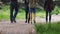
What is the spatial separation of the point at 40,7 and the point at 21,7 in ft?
5.54

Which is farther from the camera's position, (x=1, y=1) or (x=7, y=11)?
(x=1, y=1)

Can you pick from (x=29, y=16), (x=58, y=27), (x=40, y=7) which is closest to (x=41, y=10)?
(x=40, y=7)

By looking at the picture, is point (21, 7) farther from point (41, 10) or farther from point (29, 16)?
point (29, 16)

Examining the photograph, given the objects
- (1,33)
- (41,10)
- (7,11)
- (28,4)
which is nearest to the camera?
(1,33)

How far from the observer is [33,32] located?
1018 cm

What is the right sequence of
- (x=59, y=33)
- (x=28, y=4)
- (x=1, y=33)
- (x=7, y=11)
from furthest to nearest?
(x=7, y=11)
(x=28, y=4)
(x=1, y=33)
(x=59, y=33)

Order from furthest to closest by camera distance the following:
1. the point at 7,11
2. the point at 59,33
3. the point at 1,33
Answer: the point at 7,11 < the point at 1,33 < the point at 59,33

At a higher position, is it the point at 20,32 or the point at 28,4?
the point at 28,4

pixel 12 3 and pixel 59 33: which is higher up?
pixel 12 3

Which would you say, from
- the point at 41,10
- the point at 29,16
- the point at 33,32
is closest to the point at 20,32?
the point at 33,32

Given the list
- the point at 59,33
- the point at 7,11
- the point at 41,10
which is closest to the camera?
the point at 59,33

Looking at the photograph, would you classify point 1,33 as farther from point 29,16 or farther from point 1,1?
point 1,1

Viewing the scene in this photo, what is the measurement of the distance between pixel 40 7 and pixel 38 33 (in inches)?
616

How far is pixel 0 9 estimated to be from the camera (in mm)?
22469
